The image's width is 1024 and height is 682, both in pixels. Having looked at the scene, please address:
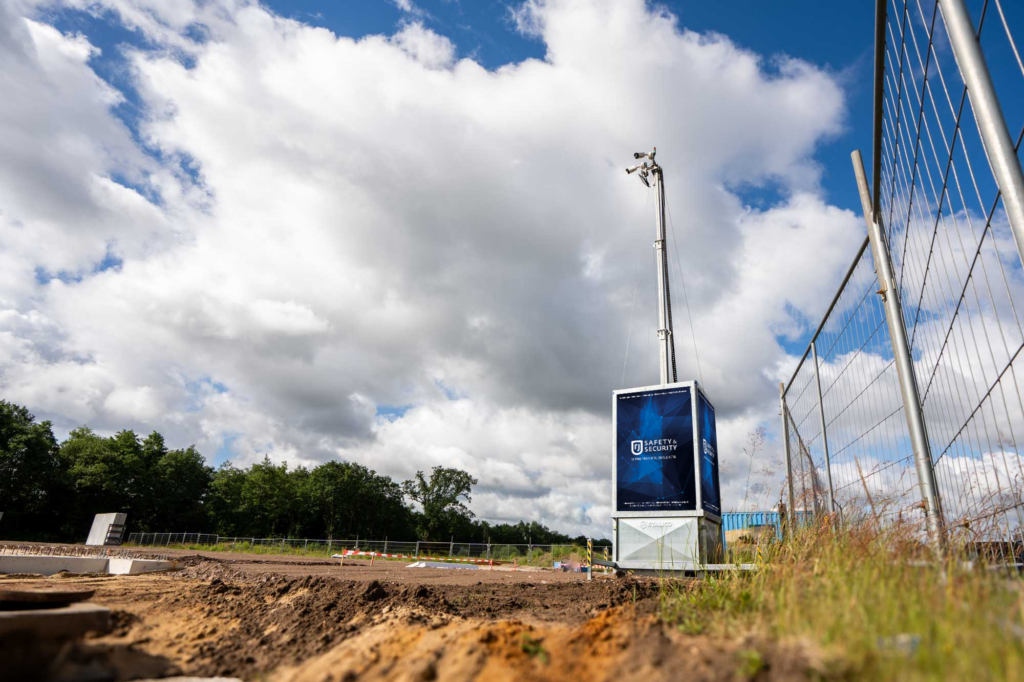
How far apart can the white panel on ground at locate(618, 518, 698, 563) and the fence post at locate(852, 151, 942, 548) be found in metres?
5.61

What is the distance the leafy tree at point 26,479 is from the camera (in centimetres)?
5519

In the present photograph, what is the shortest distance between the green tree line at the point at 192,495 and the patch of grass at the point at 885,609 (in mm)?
62391

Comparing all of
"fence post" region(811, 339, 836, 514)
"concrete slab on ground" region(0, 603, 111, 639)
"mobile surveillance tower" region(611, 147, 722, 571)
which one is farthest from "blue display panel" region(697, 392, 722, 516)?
"concrete slab on ground" region(0, 603, 111, 639)

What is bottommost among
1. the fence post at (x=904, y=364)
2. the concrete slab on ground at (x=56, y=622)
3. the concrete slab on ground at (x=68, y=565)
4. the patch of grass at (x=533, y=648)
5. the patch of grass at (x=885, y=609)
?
the concrete slab on ground at (x=68, y=565)

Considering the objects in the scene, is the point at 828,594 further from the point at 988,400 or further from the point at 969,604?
the point at 988,400

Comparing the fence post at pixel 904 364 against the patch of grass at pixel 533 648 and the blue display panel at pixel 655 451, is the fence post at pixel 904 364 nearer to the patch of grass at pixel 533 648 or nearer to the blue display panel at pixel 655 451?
the patch of grass at pixel 533 648

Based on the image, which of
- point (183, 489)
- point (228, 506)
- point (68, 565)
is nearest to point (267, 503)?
point (228, 506)

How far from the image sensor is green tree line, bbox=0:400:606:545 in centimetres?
5759

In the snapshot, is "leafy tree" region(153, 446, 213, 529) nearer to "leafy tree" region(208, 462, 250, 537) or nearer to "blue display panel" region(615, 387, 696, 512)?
"leafy tree" region(208, 462, 250, 537)

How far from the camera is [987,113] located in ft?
9.27

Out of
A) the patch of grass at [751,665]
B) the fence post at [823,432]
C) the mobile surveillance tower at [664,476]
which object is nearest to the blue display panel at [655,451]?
the mobile surveillance tower at [664,476]

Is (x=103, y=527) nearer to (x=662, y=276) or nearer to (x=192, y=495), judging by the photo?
(x=662, y=276)

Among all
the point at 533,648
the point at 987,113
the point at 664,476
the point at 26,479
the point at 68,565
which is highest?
the point at 26,479

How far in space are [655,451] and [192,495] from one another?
3277 inches
